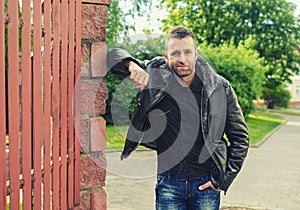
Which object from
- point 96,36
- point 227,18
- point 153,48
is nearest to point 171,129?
point 96,36

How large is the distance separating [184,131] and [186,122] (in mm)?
61

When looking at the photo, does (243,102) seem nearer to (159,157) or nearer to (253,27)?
(253,27)

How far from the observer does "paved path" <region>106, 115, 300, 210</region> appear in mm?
6804

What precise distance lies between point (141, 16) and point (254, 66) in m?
5.38

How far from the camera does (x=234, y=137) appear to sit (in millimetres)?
3184

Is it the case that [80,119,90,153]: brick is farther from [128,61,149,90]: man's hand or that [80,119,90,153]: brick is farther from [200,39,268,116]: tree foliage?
[200,39,268,116]: tree foliage

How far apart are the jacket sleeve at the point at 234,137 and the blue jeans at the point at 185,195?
0.14 metres

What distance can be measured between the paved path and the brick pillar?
330cm

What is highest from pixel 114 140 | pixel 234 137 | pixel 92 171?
pixel 234 137

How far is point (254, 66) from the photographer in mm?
20344

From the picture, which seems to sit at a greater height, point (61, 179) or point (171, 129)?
point (171, 129)

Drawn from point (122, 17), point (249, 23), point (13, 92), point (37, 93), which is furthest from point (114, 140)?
point (249, 23)

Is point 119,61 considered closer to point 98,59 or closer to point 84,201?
point 98,59

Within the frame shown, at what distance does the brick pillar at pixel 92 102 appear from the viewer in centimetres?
305
